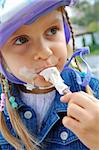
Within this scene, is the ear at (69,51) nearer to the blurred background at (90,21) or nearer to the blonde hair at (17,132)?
the blonde hair at (17,132)

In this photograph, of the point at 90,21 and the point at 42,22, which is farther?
the point at 90,21

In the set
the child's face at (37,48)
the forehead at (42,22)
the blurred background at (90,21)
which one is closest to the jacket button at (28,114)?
the child's face at (37,48)

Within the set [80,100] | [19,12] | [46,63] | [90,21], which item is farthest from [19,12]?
[90,21]

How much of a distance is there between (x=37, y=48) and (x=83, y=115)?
0.17 meters

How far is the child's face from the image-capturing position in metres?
0.72

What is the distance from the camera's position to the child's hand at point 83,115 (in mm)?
662

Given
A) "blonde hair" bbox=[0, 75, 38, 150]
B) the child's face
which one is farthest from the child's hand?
"blonde hair" bbox=[0, 75, 38, 150]

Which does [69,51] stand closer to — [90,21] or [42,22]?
[42,22]

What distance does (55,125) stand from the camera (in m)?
0.86

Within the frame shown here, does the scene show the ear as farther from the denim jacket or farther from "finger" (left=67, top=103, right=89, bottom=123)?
"finger" (left=67, top=103, right=89, bottom=123)

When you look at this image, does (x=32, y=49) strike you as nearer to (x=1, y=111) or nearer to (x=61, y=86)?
(x=61, y=86)

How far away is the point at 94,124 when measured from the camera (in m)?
0.66

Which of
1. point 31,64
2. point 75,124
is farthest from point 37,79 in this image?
point 75,124

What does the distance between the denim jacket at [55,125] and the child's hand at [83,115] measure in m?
0.17
